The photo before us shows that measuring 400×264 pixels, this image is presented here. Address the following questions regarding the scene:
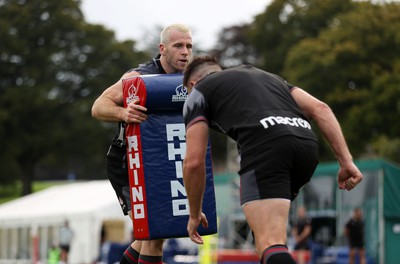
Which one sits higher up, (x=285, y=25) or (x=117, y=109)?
(x=285, y=25)

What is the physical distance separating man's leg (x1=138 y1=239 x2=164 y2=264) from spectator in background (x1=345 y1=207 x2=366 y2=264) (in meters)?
19.3

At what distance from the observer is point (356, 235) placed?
27719mm

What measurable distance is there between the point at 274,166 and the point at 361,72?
4836 centimetres

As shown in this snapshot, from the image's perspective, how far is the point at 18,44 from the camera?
69125 mm

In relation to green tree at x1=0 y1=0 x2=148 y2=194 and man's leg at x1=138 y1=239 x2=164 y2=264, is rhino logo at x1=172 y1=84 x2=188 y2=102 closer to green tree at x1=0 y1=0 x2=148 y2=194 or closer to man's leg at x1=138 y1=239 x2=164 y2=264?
man's leg at x1=138 y1=239 x2=164 y2=264

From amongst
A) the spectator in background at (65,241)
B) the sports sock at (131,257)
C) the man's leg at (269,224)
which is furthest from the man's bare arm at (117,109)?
the spectator in background at (65,241)

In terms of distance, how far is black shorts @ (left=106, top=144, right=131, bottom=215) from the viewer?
8.73 m

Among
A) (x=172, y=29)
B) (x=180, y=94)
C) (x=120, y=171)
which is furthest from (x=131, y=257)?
(x=172, y=29)

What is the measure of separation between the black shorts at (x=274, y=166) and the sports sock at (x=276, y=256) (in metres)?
0.30

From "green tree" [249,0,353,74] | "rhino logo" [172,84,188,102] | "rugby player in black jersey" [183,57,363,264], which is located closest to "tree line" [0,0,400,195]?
"green tree" [249,0,353,74]

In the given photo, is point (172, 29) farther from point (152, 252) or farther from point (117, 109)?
point (152, 252)

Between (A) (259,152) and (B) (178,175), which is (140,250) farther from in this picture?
(A) (259,152)

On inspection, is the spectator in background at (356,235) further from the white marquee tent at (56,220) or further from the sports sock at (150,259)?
the sports sock at (150,259)

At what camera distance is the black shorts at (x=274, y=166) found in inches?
247
